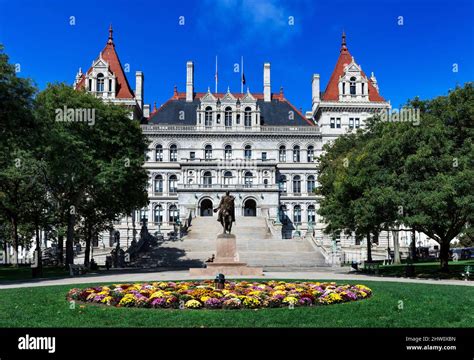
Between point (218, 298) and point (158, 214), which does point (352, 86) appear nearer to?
point (158, 214)

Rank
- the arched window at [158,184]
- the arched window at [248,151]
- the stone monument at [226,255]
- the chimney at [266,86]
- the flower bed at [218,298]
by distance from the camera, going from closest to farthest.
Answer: the flower bed at [218,298]
the stone monument at [226,255]
the arched window at [158,184]
the arched window at [248,151]
the chimney at [266,86]

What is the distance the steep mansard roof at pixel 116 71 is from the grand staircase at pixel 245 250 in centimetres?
2730

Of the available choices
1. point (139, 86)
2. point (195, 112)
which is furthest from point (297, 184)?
point (139, 86)

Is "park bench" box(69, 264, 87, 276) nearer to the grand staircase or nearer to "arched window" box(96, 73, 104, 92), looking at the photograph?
the grand staircase

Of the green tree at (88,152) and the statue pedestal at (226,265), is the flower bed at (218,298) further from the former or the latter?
the green tree at (88,152)

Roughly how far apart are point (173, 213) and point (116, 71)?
23687mm

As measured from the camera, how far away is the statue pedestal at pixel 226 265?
27.4 m

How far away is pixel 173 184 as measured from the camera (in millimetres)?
72062

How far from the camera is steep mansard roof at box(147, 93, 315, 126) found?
246 feet

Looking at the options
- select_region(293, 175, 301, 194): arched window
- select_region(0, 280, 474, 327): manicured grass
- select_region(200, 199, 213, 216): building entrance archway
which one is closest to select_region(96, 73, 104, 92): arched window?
select_region(200, 199, 213, 216): building entrance archway

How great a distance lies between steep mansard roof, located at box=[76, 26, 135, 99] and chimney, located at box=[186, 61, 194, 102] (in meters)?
8.89

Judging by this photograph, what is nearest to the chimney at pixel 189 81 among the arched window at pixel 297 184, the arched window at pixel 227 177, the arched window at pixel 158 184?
the arched window at pixel 158 184
